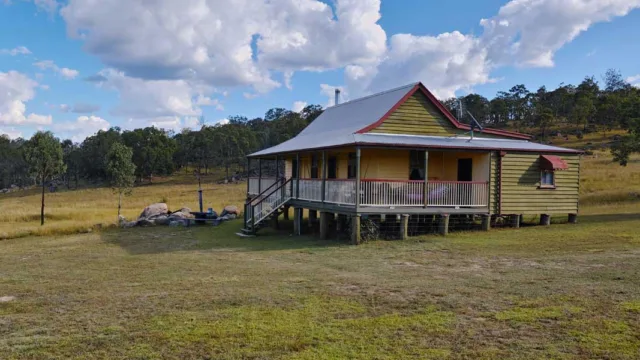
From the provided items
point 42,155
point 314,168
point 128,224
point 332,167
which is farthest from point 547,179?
point 42,155

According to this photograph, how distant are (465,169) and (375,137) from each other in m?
4.69

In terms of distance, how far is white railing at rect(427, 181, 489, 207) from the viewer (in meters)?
18.5

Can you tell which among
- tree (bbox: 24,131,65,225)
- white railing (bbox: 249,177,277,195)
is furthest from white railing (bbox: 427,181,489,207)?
tree (bbox: 24,131,65,225)

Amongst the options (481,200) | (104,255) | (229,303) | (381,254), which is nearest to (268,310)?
(229,303)

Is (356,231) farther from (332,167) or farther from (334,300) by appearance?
(334,300)

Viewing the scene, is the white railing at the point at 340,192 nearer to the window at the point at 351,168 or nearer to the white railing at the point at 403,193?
the white railing at the point at 403,193

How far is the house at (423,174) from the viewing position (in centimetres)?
1789

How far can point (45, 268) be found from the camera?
1365 centimetres

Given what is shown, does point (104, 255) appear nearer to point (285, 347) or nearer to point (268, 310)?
point (268, 310)

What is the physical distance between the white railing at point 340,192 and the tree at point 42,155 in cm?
1679

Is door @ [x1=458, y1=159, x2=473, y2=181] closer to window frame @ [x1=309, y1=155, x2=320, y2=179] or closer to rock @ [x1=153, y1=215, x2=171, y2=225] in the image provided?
window frame @ [x1=309, y1=155, x2=320, y2=179]

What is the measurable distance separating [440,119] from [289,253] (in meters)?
9.61

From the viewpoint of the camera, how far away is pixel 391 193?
1780 cm

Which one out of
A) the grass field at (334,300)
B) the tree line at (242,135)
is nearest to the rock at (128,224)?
the grass field at (334,300)
